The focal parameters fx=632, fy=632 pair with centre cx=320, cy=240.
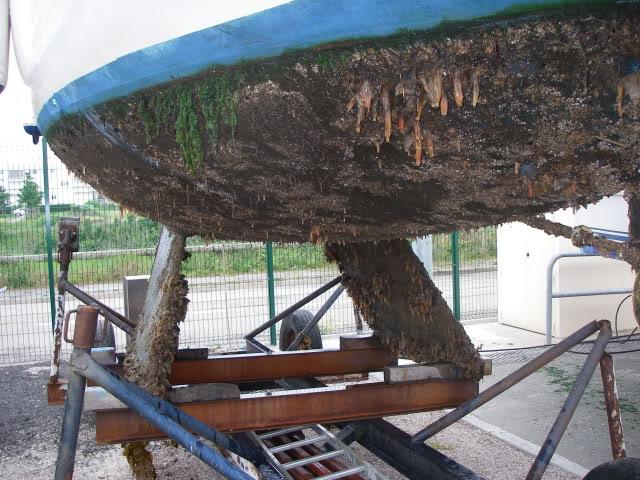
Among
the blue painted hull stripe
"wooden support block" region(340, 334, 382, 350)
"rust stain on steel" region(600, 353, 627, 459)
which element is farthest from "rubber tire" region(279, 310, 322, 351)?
the blue painted hull stripe

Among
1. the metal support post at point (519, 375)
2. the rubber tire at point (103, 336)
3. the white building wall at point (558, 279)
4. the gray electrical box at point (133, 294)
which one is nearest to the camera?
the metal support post at point (519, 375)

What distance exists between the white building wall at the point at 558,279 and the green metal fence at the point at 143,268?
2.19ft

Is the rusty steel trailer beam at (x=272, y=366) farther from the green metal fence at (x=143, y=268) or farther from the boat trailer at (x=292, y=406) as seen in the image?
the green metal fence at (x=143, y=268)

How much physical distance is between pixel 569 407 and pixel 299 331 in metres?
3.21

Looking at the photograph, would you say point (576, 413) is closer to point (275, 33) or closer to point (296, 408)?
point (296, 408)

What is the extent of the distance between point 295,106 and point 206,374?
2652mm

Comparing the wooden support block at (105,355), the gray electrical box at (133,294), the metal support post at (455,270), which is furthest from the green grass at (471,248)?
the wooden support block at (105,355)

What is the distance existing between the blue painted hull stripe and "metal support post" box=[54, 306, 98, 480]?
76 centimetres

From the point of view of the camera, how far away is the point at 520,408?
195 inches

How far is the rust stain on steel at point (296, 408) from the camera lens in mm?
2391

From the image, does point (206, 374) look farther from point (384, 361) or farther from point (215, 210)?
point (215, 210)

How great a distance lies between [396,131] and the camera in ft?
4.51

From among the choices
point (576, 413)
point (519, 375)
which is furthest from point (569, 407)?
point (576, 413)

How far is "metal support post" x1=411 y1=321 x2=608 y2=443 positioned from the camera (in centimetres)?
248
